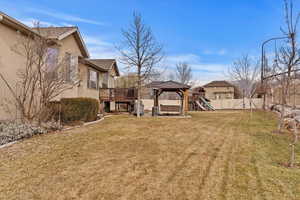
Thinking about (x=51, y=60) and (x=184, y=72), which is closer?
(x=51, y=60)

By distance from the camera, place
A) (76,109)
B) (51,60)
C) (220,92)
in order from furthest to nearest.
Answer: (220,92)
(76,109)
(51,60)

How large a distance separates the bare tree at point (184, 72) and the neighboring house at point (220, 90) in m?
5.67

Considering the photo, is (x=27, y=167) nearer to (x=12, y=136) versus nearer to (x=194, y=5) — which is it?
(x=12, y=136)

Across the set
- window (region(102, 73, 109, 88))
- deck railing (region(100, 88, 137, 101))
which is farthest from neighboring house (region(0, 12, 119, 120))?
deck railing (region(100, 88, 137, 101))

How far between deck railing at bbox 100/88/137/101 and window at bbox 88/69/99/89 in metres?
1.10

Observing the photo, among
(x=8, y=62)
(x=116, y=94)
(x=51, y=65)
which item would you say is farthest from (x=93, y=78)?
(x=8, y=62)

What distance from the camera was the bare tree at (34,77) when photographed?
7965mm

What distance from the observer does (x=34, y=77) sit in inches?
323

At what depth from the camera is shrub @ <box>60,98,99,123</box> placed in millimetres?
9555

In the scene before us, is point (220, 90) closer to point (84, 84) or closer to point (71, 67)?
point (84, 84)

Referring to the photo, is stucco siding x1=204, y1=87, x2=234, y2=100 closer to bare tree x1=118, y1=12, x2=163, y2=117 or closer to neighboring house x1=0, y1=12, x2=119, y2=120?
bare tree x1=118, y1=12, x2=163, y2=117

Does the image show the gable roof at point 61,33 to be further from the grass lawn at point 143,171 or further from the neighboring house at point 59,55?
the grass lawn at point 143,171

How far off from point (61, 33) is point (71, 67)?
199cm

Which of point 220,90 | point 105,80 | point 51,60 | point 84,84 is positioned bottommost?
point 84,84
